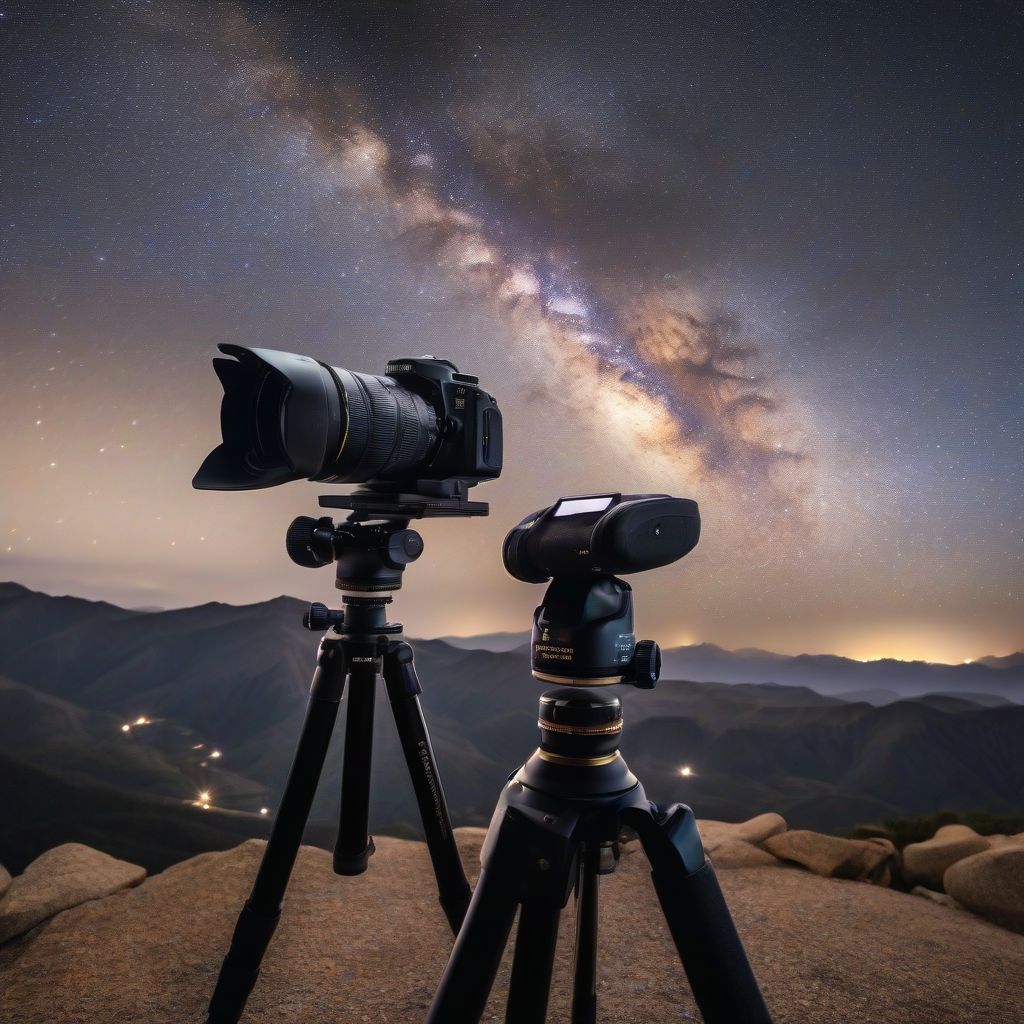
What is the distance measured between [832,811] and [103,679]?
37.1 m

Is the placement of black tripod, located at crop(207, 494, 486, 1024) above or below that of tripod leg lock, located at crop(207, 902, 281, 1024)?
above

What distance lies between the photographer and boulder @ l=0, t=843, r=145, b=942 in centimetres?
356

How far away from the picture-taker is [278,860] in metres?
2.23

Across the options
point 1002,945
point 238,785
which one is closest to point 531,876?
point 1002,945

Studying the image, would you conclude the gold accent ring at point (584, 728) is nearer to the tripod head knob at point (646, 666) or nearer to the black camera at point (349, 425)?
the tripod head knob at point (646, 666)

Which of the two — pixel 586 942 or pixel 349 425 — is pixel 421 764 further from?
pixel 349 425

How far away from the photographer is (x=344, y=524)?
7.84 feet

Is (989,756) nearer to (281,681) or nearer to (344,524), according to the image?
(281,681)

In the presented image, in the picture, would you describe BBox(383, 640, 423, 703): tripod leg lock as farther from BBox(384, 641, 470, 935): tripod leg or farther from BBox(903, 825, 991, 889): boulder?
BBox(903, 825, 991, 889): boulder

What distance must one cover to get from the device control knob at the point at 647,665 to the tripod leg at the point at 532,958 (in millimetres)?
431

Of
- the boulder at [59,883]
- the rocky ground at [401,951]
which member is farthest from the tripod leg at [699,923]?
the boulder at [59,883]

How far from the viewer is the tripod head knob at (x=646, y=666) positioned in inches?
49.6

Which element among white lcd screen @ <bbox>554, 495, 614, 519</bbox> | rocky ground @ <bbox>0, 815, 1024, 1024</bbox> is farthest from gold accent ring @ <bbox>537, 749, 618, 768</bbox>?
rocky ground @ <bbox>0, 815, 1024, 1024</bbox>

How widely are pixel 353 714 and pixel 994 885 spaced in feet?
14.9
